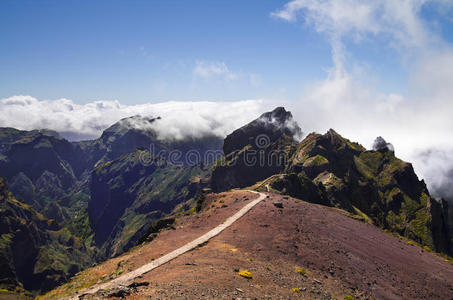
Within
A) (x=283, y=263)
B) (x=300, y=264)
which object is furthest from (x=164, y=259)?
(x=300, y=264)

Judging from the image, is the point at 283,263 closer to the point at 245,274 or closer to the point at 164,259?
the point at 245,274

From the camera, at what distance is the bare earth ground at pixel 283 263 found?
4194 centimetres

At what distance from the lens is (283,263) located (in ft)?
177

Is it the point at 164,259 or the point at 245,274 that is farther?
the point at 164,259

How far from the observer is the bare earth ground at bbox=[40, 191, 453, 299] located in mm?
41938

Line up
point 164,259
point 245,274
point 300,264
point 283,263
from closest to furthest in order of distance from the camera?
point 245,274 < point 164,259 < point 283,263 < point 300,264

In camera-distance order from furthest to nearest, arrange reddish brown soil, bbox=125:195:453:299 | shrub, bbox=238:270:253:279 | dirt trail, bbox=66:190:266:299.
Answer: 1. shrub, bbox=238:270:253:279
2. dirt trail, bbox=66:190:266:299
3. reddish brown soil, bbox=125:195:453:299

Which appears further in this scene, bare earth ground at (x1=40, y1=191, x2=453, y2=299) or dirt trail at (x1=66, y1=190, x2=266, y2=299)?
dirt trail at (x1=66, y1=190, x2=266, y2=299)

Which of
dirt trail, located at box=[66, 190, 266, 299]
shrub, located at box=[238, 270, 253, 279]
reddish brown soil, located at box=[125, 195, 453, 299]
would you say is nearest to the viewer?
reddish brown soil, located at box=[125, 195, 453, 299]

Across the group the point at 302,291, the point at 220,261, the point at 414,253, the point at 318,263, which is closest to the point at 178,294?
the point at 220,261

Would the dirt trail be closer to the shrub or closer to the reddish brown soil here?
the reddish brown soil

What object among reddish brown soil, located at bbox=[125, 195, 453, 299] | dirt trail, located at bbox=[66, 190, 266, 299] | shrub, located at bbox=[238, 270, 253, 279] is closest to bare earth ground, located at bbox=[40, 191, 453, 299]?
reddish brown soil, located at bbox=[125, 195, 453, 299]

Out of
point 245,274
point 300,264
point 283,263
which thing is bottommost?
point 300,264

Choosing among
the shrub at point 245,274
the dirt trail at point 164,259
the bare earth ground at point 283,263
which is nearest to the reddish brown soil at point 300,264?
the bare earth ground at point 283,263
